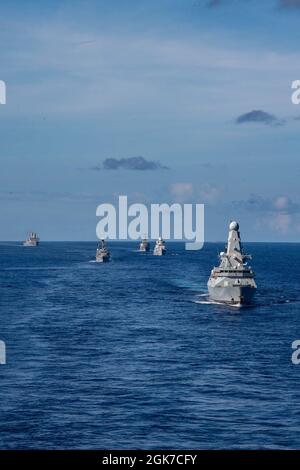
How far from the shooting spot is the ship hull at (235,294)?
15412 cm

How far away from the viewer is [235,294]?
155 metres

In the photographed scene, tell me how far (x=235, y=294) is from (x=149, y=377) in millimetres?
68831

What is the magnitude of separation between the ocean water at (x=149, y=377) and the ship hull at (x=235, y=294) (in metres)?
3.62

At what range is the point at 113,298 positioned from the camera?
171875 millimetres

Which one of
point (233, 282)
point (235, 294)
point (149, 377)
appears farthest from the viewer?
point (233, 282)

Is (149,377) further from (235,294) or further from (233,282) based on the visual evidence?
(233,282)

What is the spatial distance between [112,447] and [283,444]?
43.3 ft

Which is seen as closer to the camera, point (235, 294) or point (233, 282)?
point (235, 294)

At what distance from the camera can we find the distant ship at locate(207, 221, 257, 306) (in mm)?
154875

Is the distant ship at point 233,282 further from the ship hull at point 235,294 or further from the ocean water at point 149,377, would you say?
the ocean water at point 149,377

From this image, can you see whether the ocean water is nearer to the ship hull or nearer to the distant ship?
the ship hull

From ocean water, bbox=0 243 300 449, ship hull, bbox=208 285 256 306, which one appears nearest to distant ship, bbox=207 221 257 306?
ship hull, bbox=208 285 256 306

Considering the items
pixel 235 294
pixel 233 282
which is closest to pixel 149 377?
pixel 235 294
